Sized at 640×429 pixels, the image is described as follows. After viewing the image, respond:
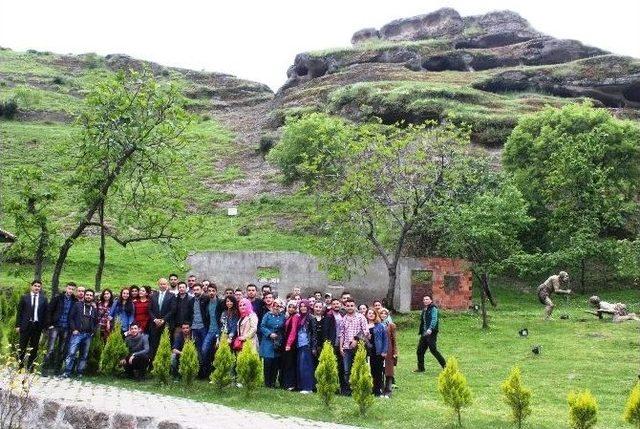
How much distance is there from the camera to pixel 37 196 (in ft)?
72.5

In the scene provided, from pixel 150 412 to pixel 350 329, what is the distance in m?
4.53

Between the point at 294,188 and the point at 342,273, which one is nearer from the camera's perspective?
the point at 342,273

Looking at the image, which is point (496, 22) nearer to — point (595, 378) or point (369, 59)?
point (369, 59)

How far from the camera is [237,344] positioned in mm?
13633

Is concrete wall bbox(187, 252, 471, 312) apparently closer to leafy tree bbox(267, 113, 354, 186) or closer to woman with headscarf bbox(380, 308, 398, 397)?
leafy tree bbox(267, 113, 354, 186)

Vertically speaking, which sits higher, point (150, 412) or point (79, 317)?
point (79, 317)

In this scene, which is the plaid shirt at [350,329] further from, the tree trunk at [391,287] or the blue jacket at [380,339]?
the tree trunk at [391,287]

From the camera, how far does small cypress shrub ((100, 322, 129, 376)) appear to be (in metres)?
13.9

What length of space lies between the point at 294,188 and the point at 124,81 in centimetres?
3024

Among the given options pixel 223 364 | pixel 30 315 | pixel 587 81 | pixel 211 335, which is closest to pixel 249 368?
pixel 223 364

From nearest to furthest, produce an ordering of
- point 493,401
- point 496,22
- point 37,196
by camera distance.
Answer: point 493,401, point 37,196, point 496,22

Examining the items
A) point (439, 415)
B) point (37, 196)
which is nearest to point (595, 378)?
point (439, 415)

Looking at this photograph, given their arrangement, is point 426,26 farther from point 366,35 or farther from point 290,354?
point 290,354

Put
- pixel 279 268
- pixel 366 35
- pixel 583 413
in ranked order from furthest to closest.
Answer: pixel 366 35 < pixel 279 268 < pixel 583 413
